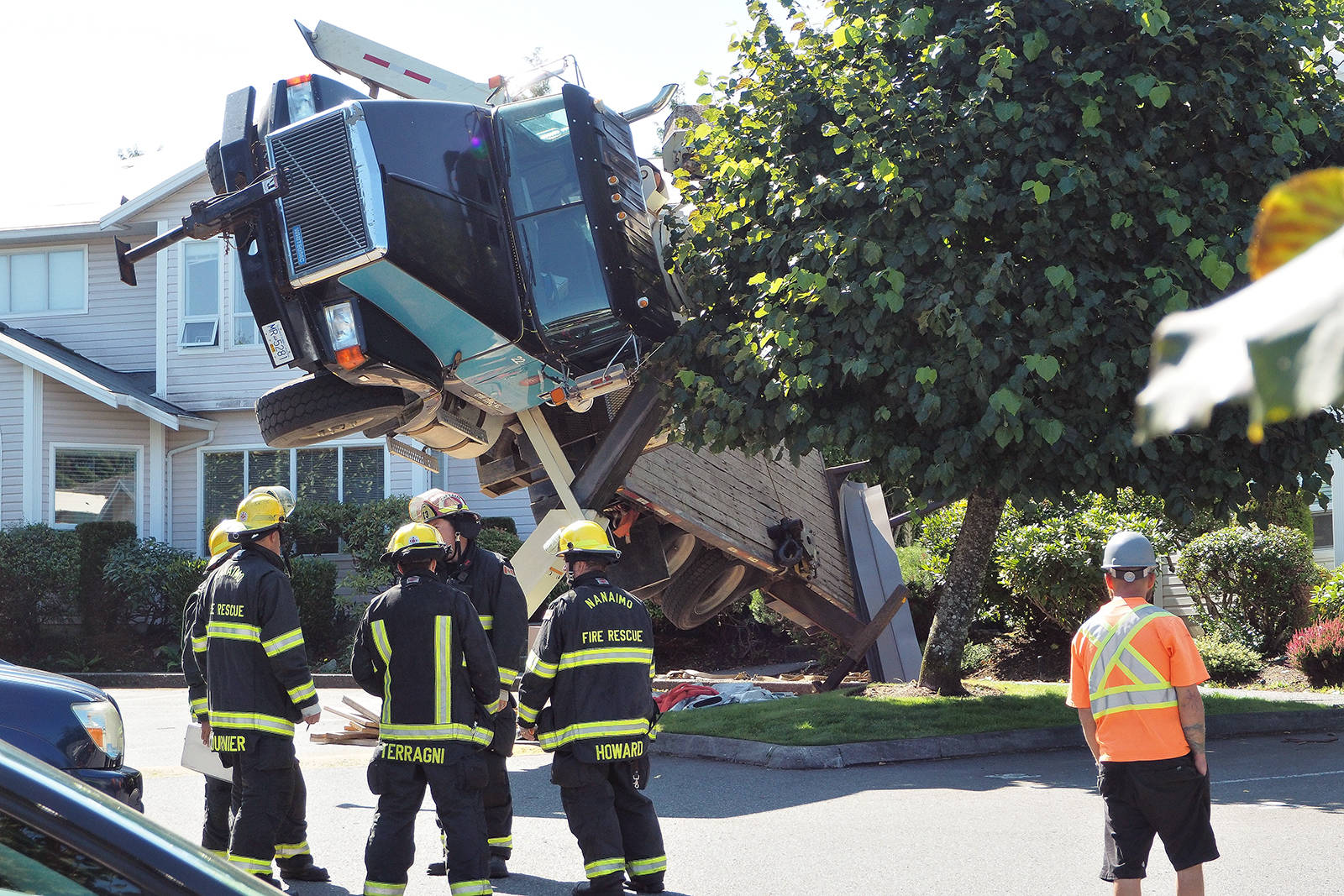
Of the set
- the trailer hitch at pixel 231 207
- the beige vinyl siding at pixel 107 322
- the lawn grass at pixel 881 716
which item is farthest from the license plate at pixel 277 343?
the beige vinyl siding at pixel 107 322

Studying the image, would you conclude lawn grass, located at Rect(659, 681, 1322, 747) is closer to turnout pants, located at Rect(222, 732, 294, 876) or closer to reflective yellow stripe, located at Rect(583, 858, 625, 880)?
reflective yellow stripe, located at Rect(583, 858, 625, 880)

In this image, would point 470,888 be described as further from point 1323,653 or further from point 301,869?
point 1323,653

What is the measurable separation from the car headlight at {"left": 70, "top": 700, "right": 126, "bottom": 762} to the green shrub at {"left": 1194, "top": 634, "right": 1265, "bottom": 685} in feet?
36.1

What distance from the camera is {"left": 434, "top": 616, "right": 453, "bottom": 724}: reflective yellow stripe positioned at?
5.93m

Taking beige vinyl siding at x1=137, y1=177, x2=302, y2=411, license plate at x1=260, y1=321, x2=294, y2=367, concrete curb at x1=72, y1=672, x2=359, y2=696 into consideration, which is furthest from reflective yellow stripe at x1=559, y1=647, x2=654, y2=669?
beige vinyl siding at x1=137, y1=177, x2=302, y2=411

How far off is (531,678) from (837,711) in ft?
16.6

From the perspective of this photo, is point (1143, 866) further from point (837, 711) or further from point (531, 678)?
point (837, 711)

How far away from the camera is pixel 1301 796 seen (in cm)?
777

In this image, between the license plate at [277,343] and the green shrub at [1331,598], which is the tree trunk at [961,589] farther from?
the license plate at [277,343]

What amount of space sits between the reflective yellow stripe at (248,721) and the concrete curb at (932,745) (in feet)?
10.9

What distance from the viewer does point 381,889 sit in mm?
5719

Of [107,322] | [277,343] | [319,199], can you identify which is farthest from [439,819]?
[107,322]

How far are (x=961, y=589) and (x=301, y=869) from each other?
631 centimetres

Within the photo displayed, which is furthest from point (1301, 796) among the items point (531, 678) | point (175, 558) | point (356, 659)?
point (175, 558)
